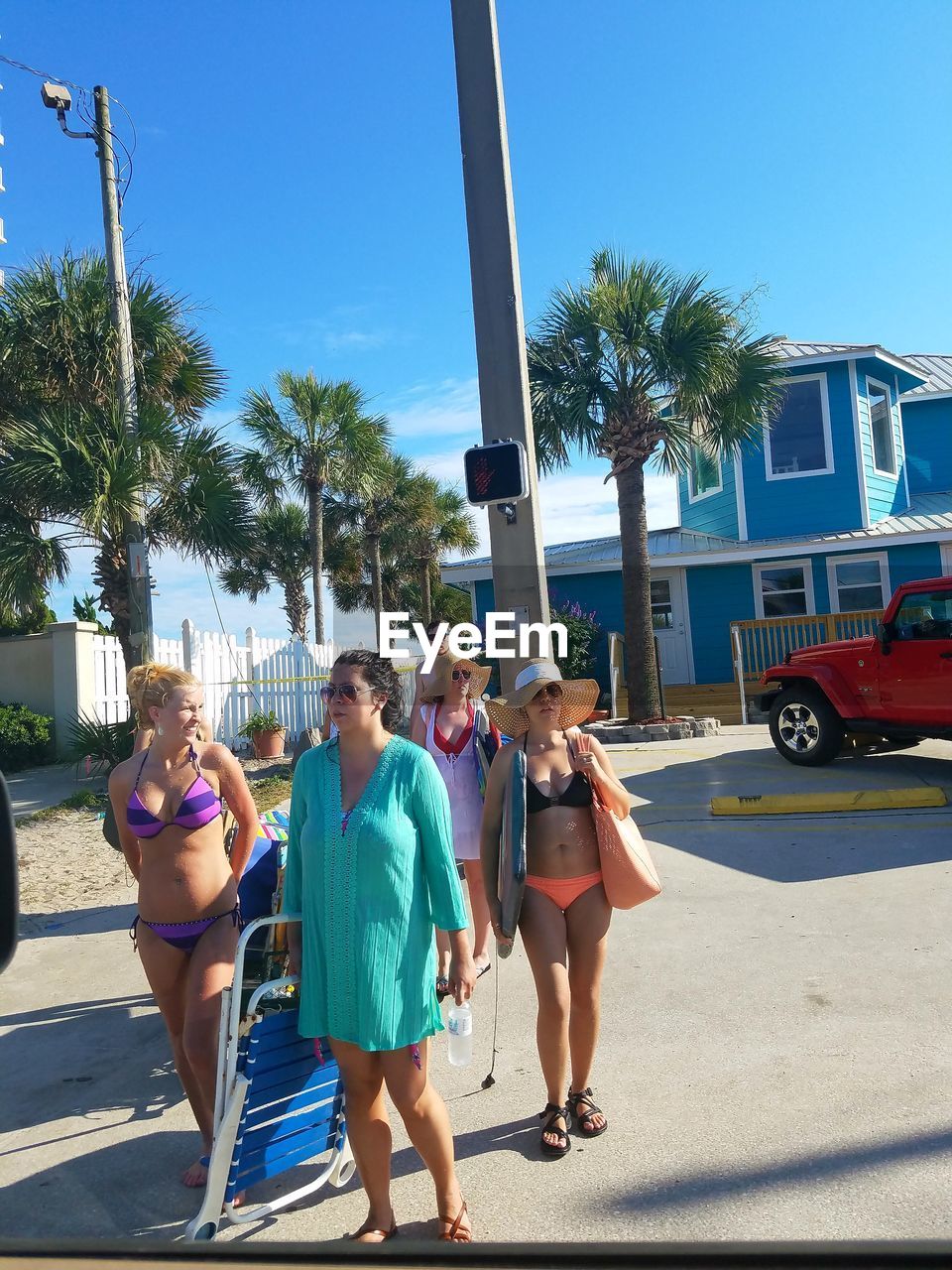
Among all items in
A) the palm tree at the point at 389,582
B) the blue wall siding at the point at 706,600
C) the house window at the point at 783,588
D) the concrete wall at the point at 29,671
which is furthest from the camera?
the palm tree at the point at 389,582

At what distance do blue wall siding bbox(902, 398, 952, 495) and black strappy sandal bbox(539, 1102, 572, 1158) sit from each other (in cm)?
2019

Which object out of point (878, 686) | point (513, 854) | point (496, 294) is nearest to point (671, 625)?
point (878, 686)

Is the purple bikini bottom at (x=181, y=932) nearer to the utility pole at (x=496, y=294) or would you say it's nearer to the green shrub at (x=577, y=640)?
the utility pole at (x=496, y=294)

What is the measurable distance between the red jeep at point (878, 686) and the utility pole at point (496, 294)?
560 cm

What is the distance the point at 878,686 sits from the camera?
9969mm

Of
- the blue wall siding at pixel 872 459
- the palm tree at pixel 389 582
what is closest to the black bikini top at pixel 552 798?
the blue wall siding at pixel 872 459

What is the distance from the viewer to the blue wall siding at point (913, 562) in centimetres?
1822

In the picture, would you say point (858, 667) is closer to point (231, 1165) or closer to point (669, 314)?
point (669, 314)

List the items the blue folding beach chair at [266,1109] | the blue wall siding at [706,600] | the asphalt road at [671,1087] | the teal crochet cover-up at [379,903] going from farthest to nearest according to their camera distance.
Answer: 1. the blue wall siding at [706,600]
2. the asphalt road at [671,1087]
3. the blue folding beach chair at [266,1109]
4. the teal crochet cover-up at [379,903]

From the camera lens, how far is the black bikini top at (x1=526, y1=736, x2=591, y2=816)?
3.75m

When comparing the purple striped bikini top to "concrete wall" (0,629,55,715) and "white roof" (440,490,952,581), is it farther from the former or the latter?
"white roof" (440,490,952,581)

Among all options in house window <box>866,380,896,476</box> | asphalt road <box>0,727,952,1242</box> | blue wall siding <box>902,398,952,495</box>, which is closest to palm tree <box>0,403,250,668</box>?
asphalt road <box>0,727,952,1242</box>

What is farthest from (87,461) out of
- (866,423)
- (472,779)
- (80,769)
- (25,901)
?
(866,423)

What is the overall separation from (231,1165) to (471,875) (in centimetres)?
263
